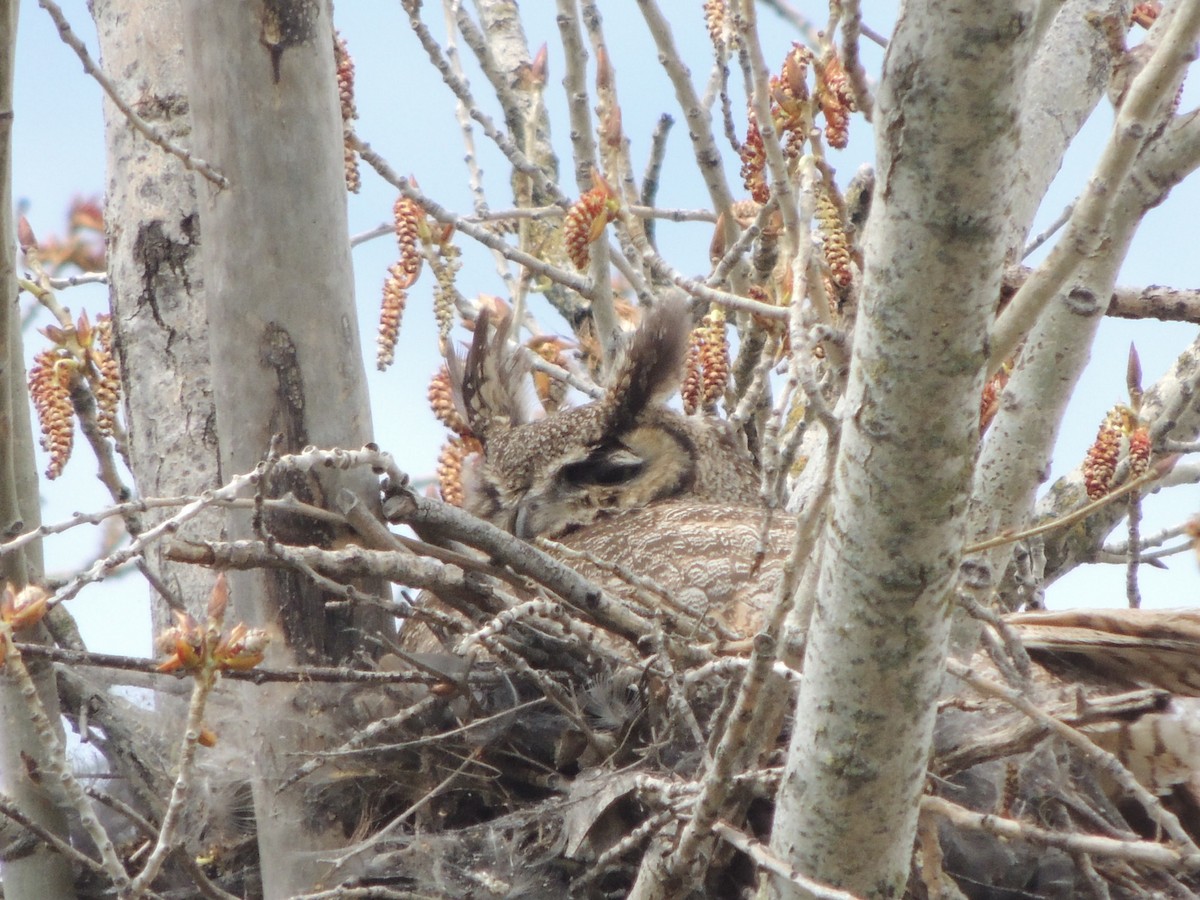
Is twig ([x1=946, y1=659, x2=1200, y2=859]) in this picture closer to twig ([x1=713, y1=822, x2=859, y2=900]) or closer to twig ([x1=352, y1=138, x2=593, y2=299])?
twig ([x1=713, y1=822, x2=859, y2=900])

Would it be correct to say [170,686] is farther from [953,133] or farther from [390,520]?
[953,133]

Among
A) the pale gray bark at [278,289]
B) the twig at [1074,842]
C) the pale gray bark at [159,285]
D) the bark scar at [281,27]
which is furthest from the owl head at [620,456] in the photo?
the twig at [1074,842]

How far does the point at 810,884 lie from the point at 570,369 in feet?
9.68

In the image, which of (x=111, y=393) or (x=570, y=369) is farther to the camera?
(x=570, y=369)

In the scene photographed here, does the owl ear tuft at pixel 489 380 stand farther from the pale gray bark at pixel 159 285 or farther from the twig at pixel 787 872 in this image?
the twig at pixel 787 872

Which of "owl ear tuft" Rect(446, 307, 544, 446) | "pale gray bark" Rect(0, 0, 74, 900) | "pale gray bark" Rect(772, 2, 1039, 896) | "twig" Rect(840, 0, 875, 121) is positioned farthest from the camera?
"owl ear tuft" Rect(446, 307, 544, 446)

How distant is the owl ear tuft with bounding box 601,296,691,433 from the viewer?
3457 millimetres

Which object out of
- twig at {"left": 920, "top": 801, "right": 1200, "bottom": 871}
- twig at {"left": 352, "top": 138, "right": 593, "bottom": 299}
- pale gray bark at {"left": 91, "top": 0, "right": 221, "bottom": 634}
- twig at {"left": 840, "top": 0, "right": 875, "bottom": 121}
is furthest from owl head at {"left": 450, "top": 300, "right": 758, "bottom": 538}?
twig at {"left": 920, "top": 801, "right": 1200, "bottom": 871}

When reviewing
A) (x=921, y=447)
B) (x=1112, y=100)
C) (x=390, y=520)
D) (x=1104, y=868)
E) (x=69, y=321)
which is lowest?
(x=1104, y=868)

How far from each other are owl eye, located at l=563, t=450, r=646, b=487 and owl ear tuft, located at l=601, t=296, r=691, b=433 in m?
0.07

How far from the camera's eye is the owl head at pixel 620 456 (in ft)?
11.5

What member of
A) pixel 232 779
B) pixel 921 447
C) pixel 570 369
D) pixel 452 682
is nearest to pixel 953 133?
pixel 921 447

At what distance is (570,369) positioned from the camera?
14.5ft

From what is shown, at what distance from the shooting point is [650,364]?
3.48 m
